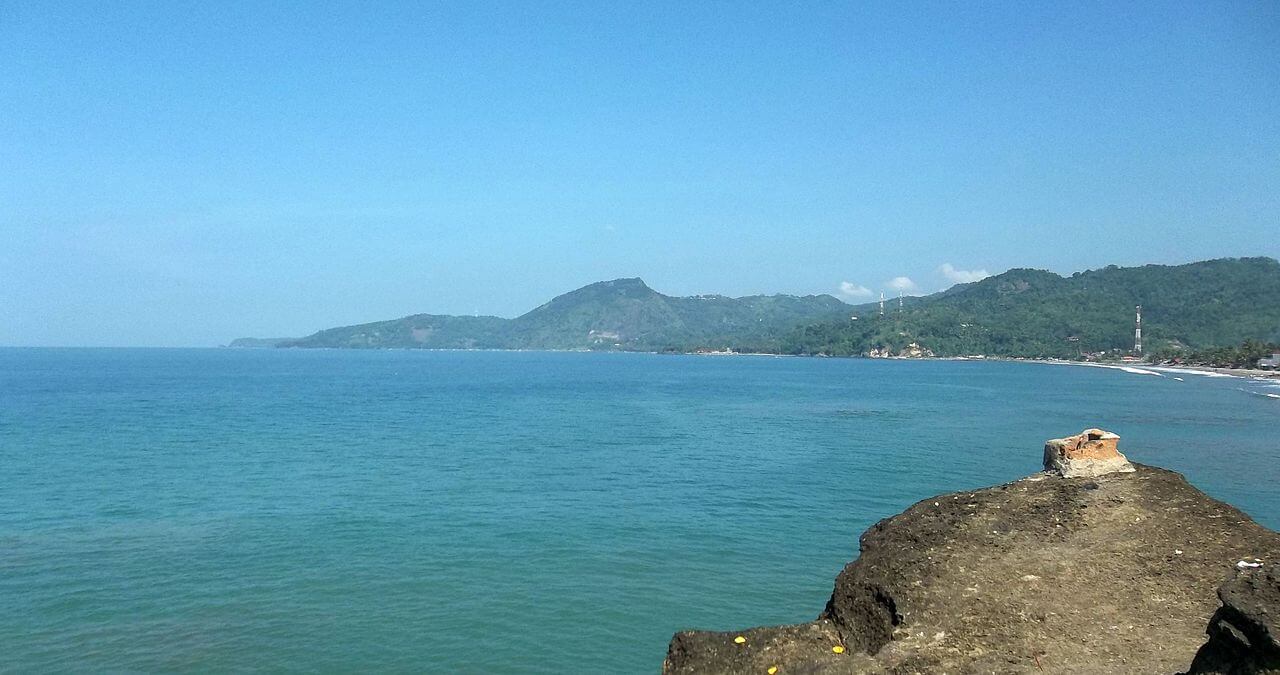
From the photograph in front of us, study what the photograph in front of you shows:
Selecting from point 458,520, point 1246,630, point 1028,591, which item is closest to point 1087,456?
point 1028,591

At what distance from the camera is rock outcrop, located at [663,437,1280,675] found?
8.76m

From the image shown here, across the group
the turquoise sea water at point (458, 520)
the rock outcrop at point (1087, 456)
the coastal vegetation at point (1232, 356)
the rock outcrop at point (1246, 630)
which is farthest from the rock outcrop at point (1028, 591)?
the coastal vegetation at point (1232, 356)

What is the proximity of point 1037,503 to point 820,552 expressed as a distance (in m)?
12.2

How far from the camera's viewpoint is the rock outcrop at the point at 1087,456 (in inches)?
499

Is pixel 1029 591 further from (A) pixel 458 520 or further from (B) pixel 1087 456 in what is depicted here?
(A) pixel 458 520

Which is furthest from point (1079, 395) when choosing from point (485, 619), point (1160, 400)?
point (485, 619)

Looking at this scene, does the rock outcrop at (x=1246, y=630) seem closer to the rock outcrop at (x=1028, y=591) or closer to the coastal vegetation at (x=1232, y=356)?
the rock outcrop at (x=1028, y=591)

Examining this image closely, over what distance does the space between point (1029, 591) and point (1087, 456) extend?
13.2ft

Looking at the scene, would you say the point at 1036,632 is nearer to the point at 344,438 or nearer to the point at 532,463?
the point at 532,463

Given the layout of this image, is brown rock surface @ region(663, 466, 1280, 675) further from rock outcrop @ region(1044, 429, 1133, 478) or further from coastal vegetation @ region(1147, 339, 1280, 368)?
coastal vegetation @ region(1147, 339, 1280, 368)

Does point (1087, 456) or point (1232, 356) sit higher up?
point (1087, 456)

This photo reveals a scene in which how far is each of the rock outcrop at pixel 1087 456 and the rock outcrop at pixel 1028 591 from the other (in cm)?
64

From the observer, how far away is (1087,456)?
42.0 feet

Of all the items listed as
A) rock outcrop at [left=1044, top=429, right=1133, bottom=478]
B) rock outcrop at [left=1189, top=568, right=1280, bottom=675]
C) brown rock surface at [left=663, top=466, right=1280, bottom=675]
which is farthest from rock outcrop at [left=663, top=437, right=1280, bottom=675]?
rock outcrop at [left=1189, top=568, right=1280, bottom=675]
